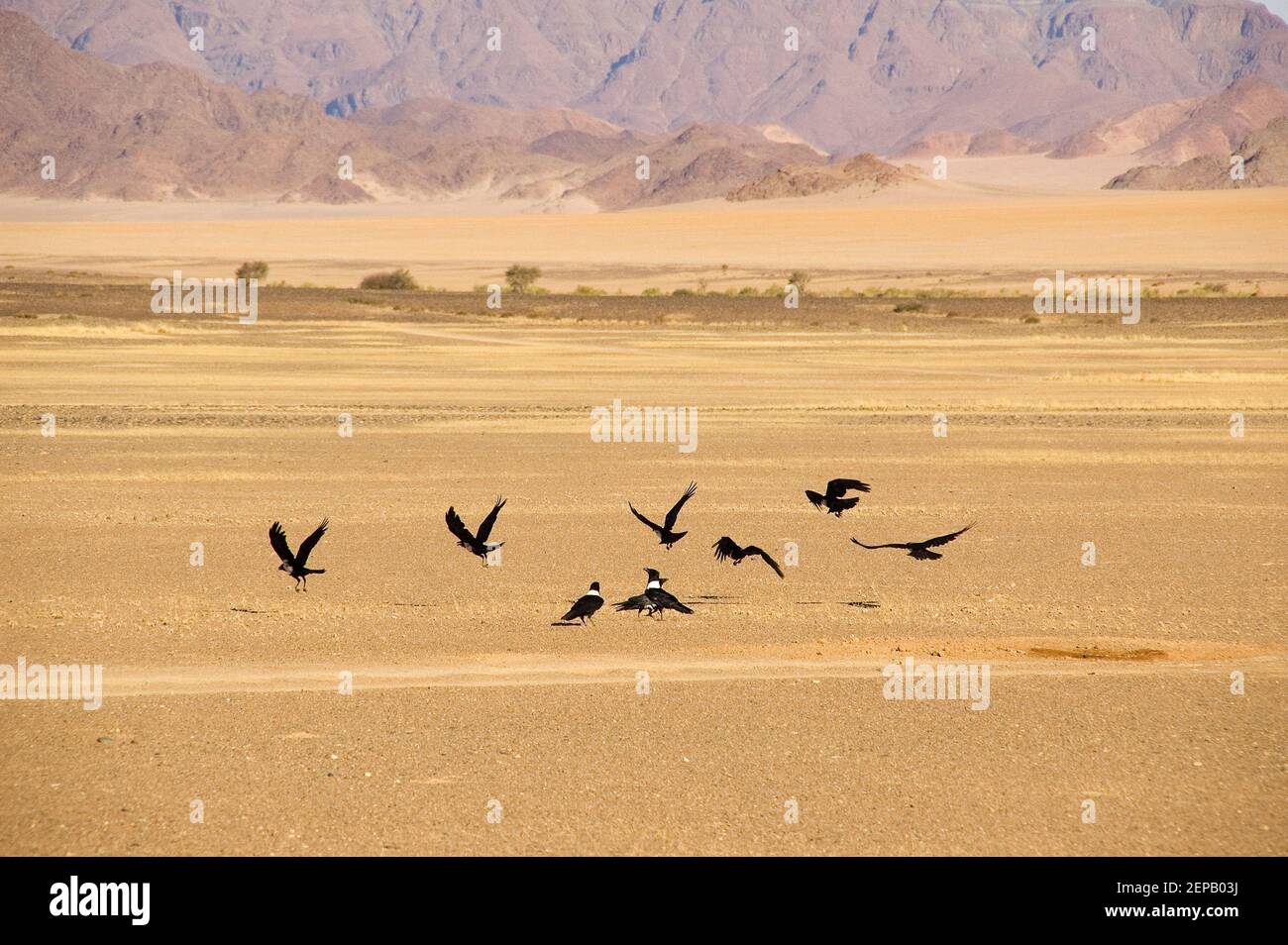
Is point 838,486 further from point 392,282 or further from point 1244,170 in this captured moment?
point 1244,170

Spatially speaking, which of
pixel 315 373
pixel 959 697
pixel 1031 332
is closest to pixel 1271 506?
pixel 959 697

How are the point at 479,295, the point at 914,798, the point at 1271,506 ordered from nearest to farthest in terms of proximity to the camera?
the point at 914,798, the point at 1271,506, the point at 479,295

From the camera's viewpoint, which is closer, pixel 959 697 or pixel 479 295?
pixel 959 697

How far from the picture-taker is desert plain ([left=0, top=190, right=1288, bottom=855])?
24.5ft

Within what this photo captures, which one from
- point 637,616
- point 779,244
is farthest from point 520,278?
point 637,616

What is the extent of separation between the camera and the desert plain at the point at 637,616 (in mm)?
7465

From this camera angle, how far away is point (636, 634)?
36.8 feet

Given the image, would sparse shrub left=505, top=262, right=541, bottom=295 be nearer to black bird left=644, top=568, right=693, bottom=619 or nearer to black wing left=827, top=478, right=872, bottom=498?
black wing left=827, top=478, right=872, bottom=498

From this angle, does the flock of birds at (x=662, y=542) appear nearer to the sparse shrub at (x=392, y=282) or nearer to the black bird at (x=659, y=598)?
the black bird at (x=659, y=598)

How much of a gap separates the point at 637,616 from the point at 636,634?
537mm

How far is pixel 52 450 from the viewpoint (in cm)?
2181

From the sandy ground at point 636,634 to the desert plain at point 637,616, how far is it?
0.13 ft
